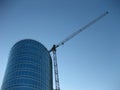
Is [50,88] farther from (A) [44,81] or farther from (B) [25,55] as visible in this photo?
(B) [25,55]

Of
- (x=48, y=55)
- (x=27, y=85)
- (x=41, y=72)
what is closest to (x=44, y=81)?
(x=41, y=72)

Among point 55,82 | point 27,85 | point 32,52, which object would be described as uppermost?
point 32,52

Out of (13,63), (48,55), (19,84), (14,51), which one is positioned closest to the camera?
(19,84)

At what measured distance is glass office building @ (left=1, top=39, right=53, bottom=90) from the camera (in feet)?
342

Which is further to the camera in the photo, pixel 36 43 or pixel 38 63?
pixel 36 43

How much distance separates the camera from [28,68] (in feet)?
362

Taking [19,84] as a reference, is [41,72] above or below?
above

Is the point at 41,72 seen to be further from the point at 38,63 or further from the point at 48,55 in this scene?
the point at 48,55

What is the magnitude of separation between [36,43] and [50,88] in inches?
1241

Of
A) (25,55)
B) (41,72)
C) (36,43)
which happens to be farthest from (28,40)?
(41,72)

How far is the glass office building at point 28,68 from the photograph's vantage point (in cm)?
10412

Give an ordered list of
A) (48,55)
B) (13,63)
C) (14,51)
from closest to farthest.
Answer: (13,63)
(14,51)
(48,55)

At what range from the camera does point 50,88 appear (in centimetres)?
12156

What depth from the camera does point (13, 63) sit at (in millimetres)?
114875
